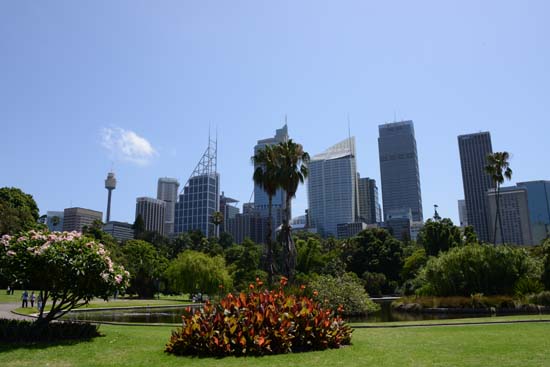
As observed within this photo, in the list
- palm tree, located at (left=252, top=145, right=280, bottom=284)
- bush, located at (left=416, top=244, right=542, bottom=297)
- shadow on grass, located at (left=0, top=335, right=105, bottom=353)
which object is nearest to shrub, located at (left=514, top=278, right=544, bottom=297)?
bush, located at (left=416, top=244, right=542, bottom=297)

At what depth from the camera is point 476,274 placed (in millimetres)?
36750

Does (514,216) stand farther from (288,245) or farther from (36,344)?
(36,344)

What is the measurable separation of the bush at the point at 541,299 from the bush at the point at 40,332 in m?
29.2

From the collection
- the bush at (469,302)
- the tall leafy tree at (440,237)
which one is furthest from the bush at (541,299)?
the tall leafy tree at (440,237)

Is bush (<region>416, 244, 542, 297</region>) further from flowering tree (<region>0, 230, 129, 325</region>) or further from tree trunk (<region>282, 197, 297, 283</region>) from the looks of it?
flowering tree (<region>0, 230, 129, 325</region>)

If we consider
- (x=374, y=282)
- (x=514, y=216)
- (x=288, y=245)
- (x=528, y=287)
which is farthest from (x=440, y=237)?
(x=514, y=216)

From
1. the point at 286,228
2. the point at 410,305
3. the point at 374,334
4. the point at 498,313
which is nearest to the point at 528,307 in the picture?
the point at 498,313

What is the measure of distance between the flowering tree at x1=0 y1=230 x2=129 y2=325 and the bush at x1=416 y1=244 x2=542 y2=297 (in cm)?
3082

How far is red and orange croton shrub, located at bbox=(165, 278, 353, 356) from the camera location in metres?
11.5

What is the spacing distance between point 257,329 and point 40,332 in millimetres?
7054

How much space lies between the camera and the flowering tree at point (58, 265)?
13516 millimetres

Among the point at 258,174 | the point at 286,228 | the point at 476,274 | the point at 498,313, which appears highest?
the point at 258,174

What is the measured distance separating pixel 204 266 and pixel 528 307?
108 feet

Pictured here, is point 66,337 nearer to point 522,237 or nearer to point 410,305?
point 410,305
